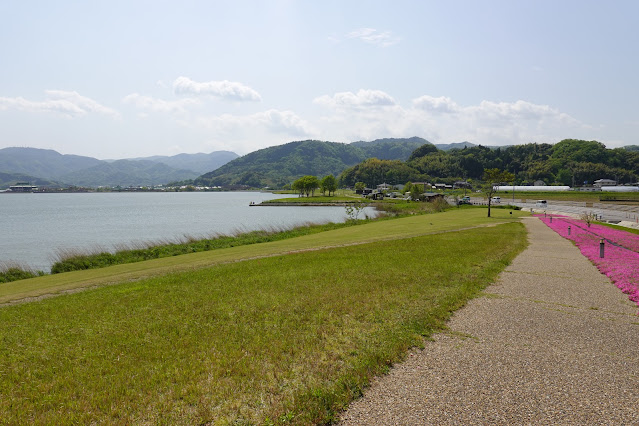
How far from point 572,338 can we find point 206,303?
30.9 ft

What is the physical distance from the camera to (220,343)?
8.03 metres

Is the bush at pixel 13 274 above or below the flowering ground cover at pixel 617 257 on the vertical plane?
below

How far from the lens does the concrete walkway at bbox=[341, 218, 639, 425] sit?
17.6 ft

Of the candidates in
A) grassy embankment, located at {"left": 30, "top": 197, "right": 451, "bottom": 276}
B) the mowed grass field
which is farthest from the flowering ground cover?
grassy embankment, located at {"left": 30, "top": 197, "right": 451, "bottom": 276}

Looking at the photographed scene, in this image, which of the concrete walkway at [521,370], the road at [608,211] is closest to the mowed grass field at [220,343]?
the concrete walkway at [521,370]

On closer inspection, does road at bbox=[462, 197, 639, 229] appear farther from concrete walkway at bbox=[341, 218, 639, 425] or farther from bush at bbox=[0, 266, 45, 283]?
bush at bbox=[0, 266, 45, 283]

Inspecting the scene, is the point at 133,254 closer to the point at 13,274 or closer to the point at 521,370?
the point at 13,274

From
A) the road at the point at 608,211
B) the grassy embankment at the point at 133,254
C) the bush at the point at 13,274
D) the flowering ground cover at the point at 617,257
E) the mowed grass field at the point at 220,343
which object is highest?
the mowed grass field at the point at 220,343

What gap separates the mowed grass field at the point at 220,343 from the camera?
561cm

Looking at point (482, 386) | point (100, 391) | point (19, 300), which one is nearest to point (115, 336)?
point (100, 391)

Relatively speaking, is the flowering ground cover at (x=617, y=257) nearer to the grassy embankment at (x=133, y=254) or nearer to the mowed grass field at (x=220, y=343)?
the mowed grass field at (x=220, y=343)

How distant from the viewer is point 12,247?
41000 millimetres

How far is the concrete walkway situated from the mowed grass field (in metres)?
0.53

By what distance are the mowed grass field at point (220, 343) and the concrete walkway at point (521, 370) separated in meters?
0.53
